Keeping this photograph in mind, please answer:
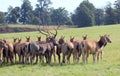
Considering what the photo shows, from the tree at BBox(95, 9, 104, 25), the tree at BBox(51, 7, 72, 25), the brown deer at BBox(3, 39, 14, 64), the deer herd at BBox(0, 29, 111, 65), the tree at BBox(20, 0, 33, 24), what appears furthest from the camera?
the tree at BBox(20, 0, 33, 24)

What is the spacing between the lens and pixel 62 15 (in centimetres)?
12850

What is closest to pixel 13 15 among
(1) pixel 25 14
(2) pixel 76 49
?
(1) pixel 25 14

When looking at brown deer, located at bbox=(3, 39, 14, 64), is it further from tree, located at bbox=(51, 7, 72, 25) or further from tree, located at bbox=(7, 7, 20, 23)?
tree, located at bbox=(7, 7, 20, 23)

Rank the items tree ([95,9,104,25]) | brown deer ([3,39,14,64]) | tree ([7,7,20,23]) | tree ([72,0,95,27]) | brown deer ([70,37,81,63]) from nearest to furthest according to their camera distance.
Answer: brown deer ([70,37,81,63]), brown deer ([3,39,14,64]), tree ([72,0,95,27]), tree ([95,9,104,25]), tree ([7,7,20,23])

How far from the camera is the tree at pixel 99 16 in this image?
11919 cm

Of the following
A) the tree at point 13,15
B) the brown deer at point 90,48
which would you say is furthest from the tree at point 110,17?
the brown deer at point 90,48

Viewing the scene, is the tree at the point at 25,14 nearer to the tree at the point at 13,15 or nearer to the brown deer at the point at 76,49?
the tree at the point at 13,15

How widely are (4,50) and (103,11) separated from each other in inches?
4038

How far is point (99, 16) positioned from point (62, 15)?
1454cm

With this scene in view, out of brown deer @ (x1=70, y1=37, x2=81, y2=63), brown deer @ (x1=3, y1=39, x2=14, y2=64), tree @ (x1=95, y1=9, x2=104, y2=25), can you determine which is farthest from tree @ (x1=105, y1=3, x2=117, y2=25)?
brown deer @ (x1=3, y1=39, x2=14, y2=64)

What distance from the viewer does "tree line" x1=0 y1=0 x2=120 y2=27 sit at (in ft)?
349

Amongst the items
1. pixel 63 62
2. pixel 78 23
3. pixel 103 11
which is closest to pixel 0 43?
pixel 63 62

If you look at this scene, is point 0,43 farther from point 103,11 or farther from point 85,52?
point 103,11

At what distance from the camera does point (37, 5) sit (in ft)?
417
